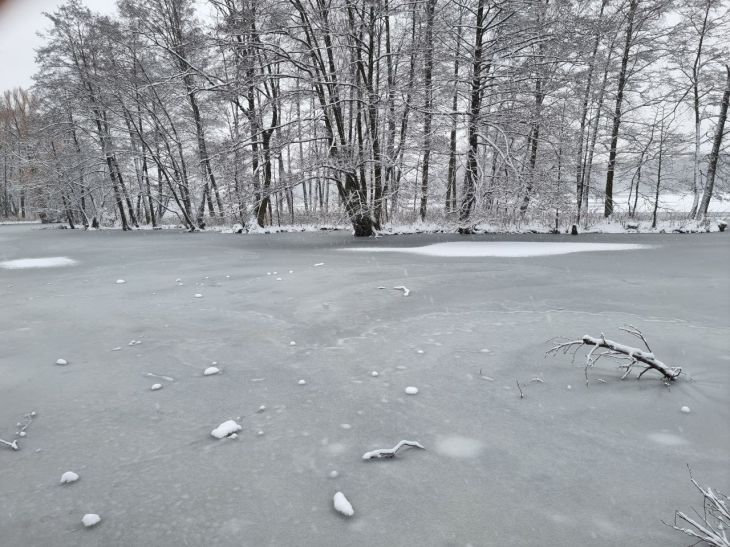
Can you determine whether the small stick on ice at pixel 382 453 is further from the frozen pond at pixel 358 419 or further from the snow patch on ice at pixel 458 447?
the snow patch on ice at pixel 458 447

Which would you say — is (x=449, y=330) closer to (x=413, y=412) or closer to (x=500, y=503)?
(x=413, y=412)

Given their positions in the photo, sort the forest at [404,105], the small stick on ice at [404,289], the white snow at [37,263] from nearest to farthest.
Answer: the small stick on ice at [404,289] → the white snow at [37,263] → the forest at [404,105]

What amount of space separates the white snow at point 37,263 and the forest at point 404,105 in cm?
413

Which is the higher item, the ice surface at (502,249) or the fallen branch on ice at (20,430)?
the ice surface at (502,249)

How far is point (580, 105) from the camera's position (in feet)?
49.5

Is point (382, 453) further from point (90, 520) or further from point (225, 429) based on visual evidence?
point (90, 520)

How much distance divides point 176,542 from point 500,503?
1.36 m

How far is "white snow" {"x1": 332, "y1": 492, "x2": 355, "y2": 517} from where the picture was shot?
1804 millimetres

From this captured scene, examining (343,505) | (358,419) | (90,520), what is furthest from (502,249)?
(90,520)

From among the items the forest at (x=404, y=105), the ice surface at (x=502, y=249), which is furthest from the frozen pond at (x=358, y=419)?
the forest at (x=404, y=105)

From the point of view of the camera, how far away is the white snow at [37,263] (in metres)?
9.30

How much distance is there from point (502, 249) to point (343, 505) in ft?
29.9

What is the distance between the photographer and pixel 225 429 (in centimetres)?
248

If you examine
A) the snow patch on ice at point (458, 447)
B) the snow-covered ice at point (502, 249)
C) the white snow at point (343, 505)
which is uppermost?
the snow-covered ice at point (502, 249)
